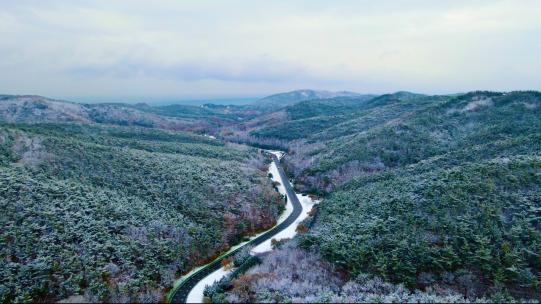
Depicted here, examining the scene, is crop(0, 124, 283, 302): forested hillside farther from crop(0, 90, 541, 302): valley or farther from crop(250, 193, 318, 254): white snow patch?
crop(250, 193, 318, 254): white snow patch

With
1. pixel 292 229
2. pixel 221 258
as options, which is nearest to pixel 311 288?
pixel 221 258

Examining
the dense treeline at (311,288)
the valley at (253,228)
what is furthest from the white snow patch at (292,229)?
the dense treeline at (311,288)

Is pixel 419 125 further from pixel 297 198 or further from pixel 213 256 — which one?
pixel 213 256

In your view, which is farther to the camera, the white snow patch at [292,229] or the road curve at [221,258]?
the white snow patch at [292,229]

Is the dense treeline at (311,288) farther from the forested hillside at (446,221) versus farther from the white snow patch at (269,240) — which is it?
the white snow patch at (269,240)

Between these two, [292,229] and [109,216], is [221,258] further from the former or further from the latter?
[109,216]


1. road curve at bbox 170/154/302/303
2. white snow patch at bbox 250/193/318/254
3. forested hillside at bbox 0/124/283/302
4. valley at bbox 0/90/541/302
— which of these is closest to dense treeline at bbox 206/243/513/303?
valley at bbox 0/90/541/302

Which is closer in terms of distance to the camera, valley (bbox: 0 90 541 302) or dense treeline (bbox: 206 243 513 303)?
dense treeline (bbox: 206 243 513 303)

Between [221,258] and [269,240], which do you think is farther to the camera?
[269,240]

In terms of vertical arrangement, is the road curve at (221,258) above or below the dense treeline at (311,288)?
below

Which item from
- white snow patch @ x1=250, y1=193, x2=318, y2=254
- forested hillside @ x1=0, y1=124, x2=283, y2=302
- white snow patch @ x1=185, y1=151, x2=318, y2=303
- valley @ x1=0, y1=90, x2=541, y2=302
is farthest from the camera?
white snow patch @ x1=250, y1=193, x2=318, y2=254
